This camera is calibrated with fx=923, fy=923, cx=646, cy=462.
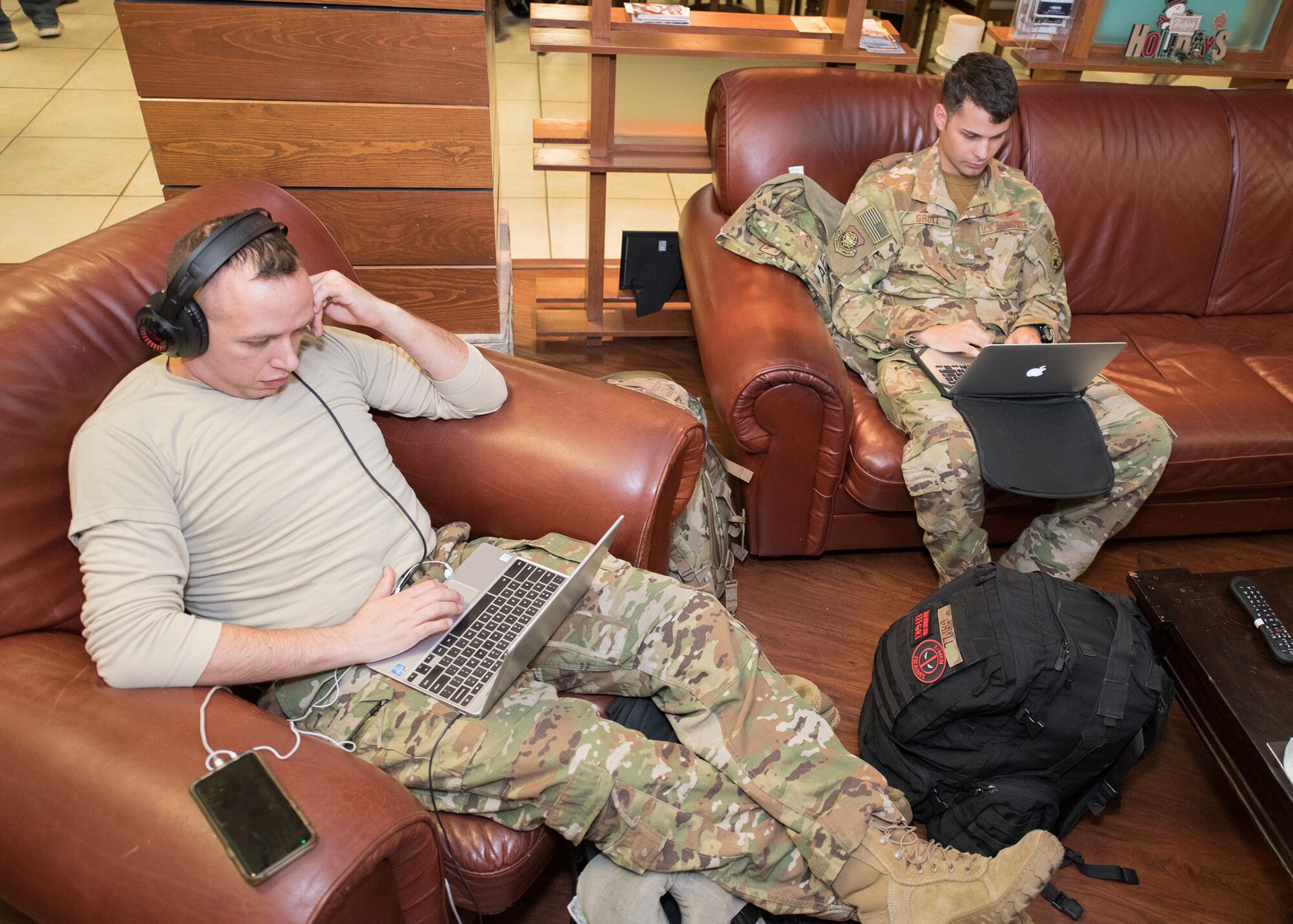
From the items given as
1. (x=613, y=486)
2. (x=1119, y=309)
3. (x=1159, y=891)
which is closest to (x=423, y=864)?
(x=613, y=486)

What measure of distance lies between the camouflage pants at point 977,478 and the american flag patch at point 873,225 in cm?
32

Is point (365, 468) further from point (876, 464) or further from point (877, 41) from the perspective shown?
point (877, 41)

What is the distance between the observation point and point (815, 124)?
8.23 ft

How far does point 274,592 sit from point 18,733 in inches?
15.4

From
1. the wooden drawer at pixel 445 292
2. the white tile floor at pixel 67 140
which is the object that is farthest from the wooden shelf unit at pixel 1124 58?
the white tile floor at pixel 67 140

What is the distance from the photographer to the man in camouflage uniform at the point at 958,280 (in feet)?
7.09

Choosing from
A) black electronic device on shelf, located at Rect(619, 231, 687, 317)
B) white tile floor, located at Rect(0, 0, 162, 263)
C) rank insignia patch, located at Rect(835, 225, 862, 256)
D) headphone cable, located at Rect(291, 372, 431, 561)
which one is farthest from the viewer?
white tile floor, located at Rect(0, 0, 162, 263)

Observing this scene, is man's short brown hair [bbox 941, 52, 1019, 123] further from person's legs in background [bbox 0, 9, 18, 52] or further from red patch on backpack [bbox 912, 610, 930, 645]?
person's legs in background [bbox 0, 9, 18, 52]

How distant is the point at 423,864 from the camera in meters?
1.24

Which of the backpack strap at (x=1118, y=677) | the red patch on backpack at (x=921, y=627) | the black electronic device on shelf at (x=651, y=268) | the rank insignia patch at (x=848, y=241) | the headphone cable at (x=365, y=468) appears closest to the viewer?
the headphone cable at (x=365, y=468)

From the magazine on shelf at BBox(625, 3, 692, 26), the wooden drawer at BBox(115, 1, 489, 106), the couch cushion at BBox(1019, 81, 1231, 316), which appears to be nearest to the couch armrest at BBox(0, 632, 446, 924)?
the wooden drawer at BBox(115, 1, 489, 106)

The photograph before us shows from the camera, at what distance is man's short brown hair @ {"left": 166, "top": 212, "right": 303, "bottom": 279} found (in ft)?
4.34

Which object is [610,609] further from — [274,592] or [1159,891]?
[1159,891]

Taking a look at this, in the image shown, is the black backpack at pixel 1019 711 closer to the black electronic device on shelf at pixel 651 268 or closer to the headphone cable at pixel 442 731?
the headphone cable at pixel 442 731
